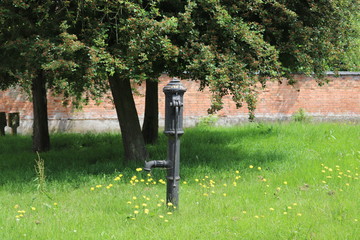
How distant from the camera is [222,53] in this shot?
9.03 meters

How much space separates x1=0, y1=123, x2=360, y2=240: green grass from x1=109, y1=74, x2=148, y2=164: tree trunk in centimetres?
45

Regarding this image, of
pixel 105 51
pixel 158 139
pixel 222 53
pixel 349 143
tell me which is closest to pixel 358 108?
pixel 349 143

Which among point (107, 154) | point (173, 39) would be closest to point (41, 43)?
point (173, 39)

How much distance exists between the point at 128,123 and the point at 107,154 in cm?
170

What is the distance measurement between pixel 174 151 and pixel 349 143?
7376 mm

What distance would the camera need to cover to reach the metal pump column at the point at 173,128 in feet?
19.6

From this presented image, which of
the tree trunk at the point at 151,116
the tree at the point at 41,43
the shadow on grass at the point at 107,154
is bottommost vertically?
the shadow on grass at the point at 107,154

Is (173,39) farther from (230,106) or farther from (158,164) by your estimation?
(230,106)

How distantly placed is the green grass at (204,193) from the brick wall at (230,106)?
4.58 meters

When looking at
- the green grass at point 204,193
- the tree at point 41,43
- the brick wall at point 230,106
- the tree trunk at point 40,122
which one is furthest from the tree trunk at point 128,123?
the brick wall at point 230,106

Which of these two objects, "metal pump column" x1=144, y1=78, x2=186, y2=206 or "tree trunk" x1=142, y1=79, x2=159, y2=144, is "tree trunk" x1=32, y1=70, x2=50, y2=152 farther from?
"metal pump column" x1=144, y1=78, x2=186, y2=206

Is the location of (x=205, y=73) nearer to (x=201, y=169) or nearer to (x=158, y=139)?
(x=201, y=169)

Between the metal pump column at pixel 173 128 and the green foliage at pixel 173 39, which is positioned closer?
the metal pump column at pixel 173 128

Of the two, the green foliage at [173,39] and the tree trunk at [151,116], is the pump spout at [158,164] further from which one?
the tree trunk at [151,116]
